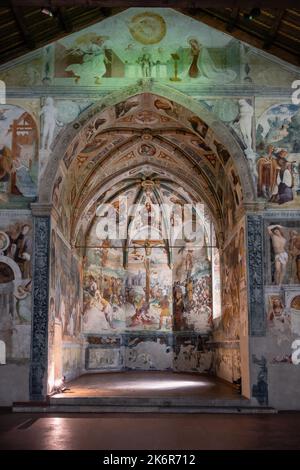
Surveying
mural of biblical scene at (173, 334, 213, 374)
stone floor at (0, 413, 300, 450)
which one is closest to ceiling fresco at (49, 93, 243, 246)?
stone floor at (0, 413, 300, 450)

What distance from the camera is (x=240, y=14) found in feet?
48.0

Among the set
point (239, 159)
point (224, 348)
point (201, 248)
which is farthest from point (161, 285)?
point (239, 159)

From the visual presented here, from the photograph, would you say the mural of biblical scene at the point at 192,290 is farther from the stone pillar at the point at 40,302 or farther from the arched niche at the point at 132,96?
the stone pillar at the point at 40,302

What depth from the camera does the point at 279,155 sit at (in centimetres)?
1567

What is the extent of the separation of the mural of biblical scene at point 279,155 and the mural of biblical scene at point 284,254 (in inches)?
26.2

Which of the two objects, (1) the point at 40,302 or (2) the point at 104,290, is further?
(2) the point at 104,290

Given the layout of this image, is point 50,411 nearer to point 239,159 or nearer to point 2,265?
point 2,265

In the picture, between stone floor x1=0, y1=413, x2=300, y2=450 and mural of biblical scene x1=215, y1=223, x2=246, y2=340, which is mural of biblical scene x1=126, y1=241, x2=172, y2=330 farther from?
stone floor x1=0, y1=413, x2=300, y2=450

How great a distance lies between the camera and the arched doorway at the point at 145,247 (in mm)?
16250

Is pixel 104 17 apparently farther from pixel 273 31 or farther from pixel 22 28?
pixel 273 31

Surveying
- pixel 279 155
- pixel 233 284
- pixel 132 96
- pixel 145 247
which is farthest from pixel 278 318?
pixel 145 247

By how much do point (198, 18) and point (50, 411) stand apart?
10.9 m

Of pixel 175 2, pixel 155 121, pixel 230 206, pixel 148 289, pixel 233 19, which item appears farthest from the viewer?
pixel 148 289

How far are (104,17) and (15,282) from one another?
24.5 feet
